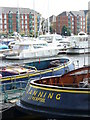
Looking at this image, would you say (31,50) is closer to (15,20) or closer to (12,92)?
(12,92)

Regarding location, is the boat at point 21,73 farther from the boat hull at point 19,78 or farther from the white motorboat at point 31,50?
the white motorboat at point 31,50

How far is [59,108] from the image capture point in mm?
12062

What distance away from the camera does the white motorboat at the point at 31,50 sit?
186 ft

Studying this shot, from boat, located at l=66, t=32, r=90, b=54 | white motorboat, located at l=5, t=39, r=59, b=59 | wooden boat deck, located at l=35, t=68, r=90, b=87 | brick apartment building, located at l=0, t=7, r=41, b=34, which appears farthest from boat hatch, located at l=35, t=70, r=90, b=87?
brick apartment building, located at l=0, t=7, r=41, b=34

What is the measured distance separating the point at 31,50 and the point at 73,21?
76.0 metres

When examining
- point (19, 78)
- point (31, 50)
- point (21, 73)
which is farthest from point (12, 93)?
point (31, 50)

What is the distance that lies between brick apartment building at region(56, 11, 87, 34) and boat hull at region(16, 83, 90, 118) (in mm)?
117301

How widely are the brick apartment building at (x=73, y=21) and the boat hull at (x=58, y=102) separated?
385ft

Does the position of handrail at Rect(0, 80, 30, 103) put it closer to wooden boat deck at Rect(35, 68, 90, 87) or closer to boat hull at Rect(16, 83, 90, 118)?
wooden boat deck at Rect(35, 68, 90, 87)

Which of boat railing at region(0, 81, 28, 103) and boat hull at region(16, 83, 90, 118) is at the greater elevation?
boat hull at region(16, 83, 90, 118)

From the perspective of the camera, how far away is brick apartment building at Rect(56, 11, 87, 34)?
424 feet

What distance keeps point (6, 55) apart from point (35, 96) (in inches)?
1783

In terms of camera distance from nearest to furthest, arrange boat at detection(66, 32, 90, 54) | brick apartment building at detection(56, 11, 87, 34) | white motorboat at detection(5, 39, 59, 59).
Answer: white motorboat at detection(5, 39, 59, 59), boat at detection(66, 32, 90, 54), brick apartment building at detection(56, 11, 87, 34)

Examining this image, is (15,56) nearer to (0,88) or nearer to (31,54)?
(31,54)
